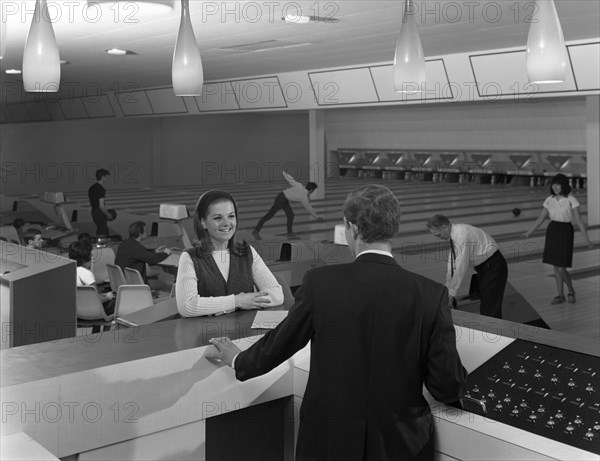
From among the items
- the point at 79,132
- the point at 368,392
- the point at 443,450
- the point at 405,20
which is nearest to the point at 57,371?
Result: the point at 368,392

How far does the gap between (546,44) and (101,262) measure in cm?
573

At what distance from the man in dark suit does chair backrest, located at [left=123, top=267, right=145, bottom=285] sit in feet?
14.9

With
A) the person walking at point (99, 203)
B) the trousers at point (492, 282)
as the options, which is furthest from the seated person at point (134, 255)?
the person walking at point (99, 203)

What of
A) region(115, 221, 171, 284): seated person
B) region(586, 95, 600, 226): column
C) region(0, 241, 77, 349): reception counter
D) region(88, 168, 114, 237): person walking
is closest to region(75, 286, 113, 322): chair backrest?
region(0, 241, 77, 349): reception counter

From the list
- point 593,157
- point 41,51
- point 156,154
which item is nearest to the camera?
point 41,51

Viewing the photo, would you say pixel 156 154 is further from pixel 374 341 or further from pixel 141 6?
pixel 374 341

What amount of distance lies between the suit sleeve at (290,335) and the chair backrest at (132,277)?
441 cm

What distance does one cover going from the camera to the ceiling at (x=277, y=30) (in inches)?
216

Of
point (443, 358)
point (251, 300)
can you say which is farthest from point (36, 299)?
point (443, 358)

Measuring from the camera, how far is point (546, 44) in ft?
9.14

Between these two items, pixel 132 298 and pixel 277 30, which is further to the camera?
pixel 277 30

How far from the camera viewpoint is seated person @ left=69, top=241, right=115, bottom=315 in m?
5.92

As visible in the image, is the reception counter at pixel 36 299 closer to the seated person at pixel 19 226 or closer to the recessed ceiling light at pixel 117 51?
the recessed ceiling light at pixel 117 51

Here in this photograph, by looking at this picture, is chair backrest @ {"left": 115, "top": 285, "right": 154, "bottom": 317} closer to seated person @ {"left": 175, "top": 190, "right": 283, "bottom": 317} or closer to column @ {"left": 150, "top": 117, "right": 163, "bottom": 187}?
seated person @ {"left": 175, "top": 190, "right": 283, "bottom": 317}
